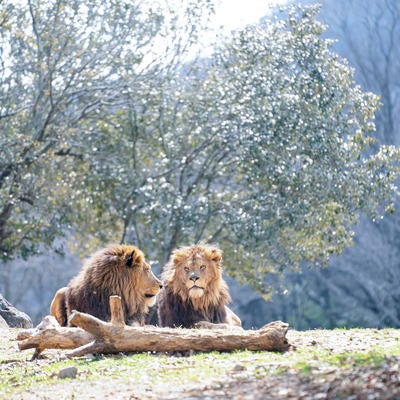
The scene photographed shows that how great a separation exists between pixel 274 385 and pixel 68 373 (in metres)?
1.98

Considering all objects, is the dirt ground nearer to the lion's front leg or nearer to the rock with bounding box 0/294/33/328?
the lion's front leg

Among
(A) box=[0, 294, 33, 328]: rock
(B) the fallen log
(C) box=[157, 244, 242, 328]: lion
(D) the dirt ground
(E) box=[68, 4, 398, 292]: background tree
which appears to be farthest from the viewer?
(E) box=[68, 4, 398, 292]: background tree

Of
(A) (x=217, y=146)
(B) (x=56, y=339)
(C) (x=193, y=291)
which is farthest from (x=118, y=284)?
(A) (x=217, y=146)

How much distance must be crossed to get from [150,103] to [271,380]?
13354 millimetres

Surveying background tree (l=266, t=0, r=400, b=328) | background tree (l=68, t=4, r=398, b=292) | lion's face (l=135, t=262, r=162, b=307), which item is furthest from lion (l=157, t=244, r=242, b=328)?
background tree (l=266, t=0, r=400, b=328)

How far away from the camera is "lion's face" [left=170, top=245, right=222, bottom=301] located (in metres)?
10.7

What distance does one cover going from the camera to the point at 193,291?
10664mm

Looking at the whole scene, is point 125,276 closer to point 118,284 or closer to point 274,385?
point 118,284

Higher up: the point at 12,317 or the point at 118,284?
the point at 118,284

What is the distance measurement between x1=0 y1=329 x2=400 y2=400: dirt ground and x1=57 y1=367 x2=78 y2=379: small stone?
0.18 ft

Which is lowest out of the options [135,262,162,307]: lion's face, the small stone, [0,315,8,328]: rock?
the small stone

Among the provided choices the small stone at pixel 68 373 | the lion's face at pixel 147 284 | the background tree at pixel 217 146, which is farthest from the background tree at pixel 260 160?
the small stone at pixel 68 373

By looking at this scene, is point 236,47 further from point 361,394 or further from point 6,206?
point 361,394

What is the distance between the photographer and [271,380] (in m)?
6.08
